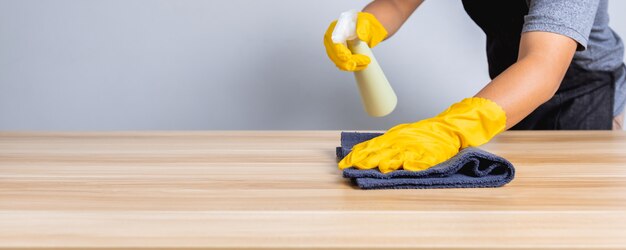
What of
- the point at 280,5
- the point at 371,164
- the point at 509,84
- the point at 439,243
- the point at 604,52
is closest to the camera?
the point at 439,243

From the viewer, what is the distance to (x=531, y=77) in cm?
144

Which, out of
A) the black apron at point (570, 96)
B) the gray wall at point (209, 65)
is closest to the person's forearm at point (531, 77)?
the black apron at point (570, 96)

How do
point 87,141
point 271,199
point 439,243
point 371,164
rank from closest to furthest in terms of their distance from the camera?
1. point 439,243
2. point 271,199
3. point 371,164
4. point 87,141

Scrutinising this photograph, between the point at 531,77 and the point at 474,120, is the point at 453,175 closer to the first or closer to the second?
the point at 474,120

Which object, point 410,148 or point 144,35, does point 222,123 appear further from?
point 410,148

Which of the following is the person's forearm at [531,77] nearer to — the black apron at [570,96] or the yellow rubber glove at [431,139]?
the yellow rubber glove at [431,139]

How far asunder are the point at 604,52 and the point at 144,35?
5.29 ft

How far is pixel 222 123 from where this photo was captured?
2.91 m

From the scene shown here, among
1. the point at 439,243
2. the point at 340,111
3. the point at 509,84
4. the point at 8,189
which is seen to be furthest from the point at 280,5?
the point at 439,243

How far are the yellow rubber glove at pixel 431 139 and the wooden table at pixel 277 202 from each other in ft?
0.22

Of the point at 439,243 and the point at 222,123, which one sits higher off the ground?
the point at 222,123

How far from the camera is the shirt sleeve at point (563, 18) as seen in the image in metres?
1.48

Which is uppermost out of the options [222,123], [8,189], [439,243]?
[222,123]

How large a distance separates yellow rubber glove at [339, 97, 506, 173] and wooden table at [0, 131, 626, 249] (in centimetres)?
7
